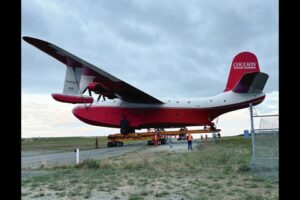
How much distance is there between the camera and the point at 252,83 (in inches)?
1090

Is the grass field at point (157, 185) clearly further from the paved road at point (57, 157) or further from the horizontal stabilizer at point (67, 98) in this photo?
the horizontal stabilizer at point (67, 98)

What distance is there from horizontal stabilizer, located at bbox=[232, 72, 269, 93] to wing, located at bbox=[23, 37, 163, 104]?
25.6 feet

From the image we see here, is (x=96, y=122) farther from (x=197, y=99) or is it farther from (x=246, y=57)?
(x=246, y=57)

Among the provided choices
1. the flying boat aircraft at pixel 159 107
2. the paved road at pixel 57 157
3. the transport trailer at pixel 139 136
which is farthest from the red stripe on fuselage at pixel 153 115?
the paved road at pixel 57 157

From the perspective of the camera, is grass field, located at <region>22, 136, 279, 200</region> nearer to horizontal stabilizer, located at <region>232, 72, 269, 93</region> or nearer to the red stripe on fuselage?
horizontal stabilizer, located at <region>232, 72, 269, 93</region>

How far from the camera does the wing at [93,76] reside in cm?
2292

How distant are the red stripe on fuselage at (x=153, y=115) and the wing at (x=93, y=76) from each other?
42.7 inches

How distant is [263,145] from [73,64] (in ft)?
58.7

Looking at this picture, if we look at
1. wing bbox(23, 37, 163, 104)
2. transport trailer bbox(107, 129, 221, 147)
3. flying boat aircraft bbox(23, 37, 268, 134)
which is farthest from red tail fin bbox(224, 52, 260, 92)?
wing bbox(23, 37, 163, 104)

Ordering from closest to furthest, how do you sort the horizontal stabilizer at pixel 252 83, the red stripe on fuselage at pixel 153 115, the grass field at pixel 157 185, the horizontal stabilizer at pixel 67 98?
the grass field at pixel 157 185 < the horizontal stabilizer at pixel 67 98 < the horizontal stabilizer at pixel 252 83 < the red stripe on fuselage at pixel 153 115

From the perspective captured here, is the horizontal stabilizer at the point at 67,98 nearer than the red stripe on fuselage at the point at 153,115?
Yes

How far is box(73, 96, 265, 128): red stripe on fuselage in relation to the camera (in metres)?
30.3
